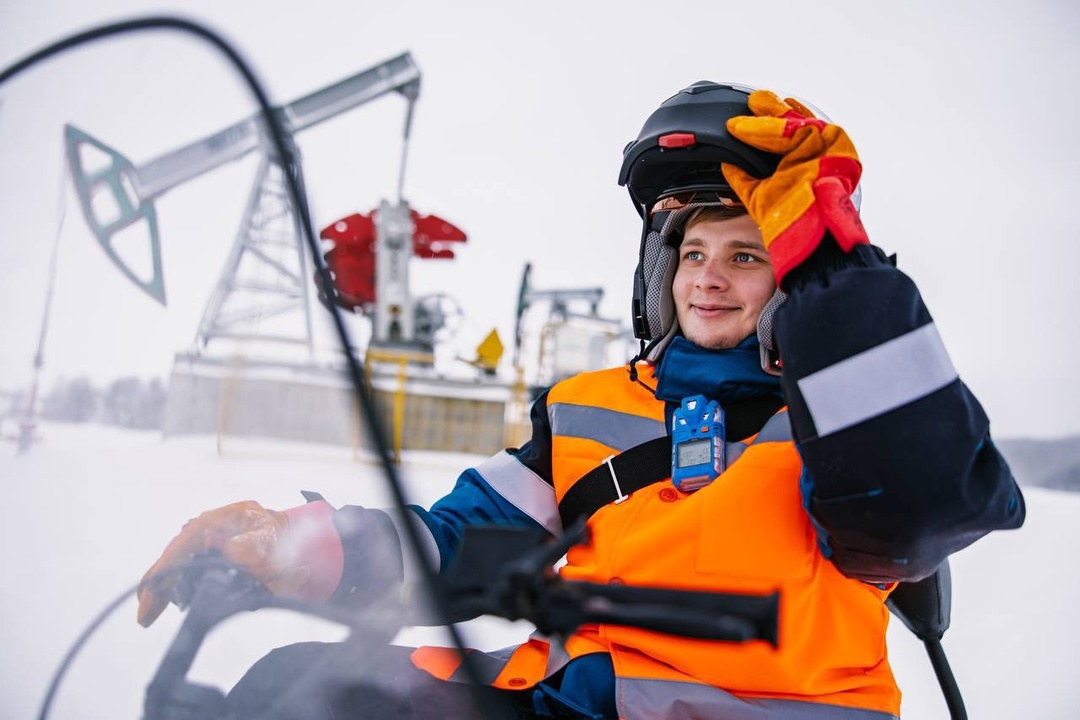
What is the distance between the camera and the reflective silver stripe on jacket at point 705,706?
3.91 feet

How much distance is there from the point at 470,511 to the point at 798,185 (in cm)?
97

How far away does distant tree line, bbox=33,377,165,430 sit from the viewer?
2.60 feet

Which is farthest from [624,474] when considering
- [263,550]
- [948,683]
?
[948,683]

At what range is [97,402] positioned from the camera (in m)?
0.80

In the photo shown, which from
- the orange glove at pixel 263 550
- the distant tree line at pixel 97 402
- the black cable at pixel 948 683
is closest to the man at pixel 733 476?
the orange glove at pixel 263 550

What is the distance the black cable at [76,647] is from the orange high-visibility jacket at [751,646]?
69 centimetres

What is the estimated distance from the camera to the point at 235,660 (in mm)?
793

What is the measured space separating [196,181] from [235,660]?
60cm

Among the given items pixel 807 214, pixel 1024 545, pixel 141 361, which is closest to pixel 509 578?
pixel 141 361

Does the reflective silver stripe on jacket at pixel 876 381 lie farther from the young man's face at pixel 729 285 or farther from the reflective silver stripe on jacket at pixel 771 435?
the young man's face at pixel 729 285

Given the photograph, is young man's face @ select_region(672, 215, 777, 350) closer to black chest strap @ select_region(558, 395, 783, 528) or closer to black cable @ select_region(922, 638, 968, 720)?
black chest strap @ select_region(558, 395, 783, 528)

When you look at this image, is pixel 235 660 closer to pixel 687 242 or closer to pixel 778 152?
pixel 778 152

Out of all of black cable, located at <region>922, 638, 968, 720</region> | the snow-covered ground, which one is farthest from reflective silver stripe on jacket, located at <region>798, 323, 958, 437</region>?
black cable, located at <region>922, 638, 968, 720</region>

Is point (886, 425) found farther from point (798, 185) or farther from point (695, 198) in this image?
point (695, 198)
